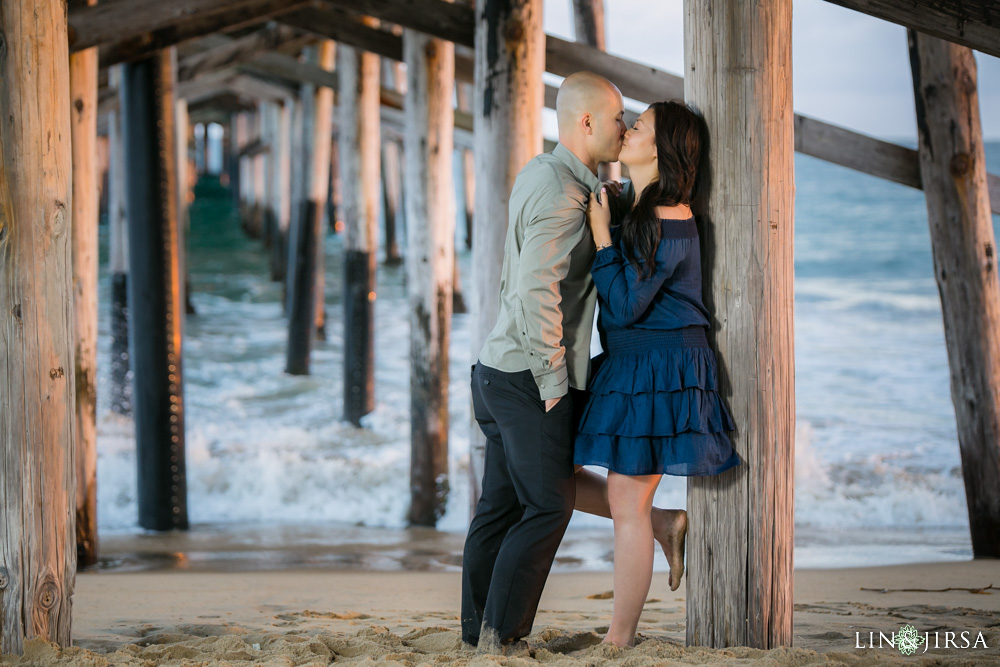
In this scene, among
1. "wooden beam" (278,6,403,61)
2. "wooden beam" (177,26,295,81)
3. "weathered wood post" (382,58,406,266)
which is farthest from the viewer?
"weathered wood post" (382,58,406,266)

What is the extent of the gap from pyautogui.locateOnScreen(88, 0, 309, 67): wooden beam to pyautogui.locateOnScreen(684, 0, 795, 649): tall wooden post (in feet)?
11.0

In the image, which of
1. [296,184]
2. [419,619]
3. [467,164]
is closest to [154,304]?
[419,619]

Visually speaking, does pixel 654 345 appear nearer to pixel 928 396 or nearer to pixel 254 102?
pixel 928 396

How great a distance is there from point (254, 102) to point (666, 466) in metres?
19.2

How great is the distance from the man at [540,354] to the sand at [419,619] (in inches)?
8.6

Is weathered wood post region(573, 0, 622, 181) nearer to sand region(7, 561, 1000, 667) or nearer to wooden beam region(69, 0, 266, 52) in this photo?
wooden beam region(69, 0, 266, 52)

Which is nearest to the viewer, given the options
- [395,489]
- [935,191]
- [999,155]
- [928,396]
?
[935,191]

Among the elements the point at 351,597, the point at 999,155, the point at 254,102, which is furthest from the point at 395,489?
the point at 999,155

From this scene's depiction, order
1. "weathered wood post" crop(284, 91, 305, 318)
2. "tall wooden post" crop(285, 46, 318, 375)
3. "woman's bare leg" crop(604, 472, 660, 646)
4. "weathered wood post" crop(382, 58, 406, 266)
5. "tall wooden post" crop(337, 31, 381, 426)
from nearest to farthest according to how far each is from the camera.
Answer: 1. "woman's bare leg" crop(604, 472, 660, 646)
2. "tall wooden post" crop(337, 31, 381, 426)
3. "tall wooden post" crop(285, 46, 318, 375)
4. "weathered wood post" crop(284, 91, 305, 318)
5. "weathered wood post" crop(382, 58, 406, 266)

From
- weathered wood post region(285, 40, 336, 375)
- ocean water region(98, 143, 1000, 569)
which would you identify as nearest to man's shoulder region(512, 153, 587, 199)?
ocean water region(98, 143, 1000, 569)

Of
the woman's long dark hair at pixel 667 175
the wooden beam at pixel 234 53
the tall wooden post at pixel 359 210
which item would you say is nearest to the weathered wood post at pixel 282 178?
the tall wooden post at pixel 359 210

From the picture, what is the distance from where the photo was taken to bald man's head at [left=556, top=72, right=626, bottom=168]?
2670 millimetres

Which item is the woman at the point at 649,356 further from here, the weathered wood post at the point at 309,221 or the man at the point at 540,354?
the weathered wood post at the point at 309,221

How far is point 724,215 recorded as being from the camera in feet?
8.52
